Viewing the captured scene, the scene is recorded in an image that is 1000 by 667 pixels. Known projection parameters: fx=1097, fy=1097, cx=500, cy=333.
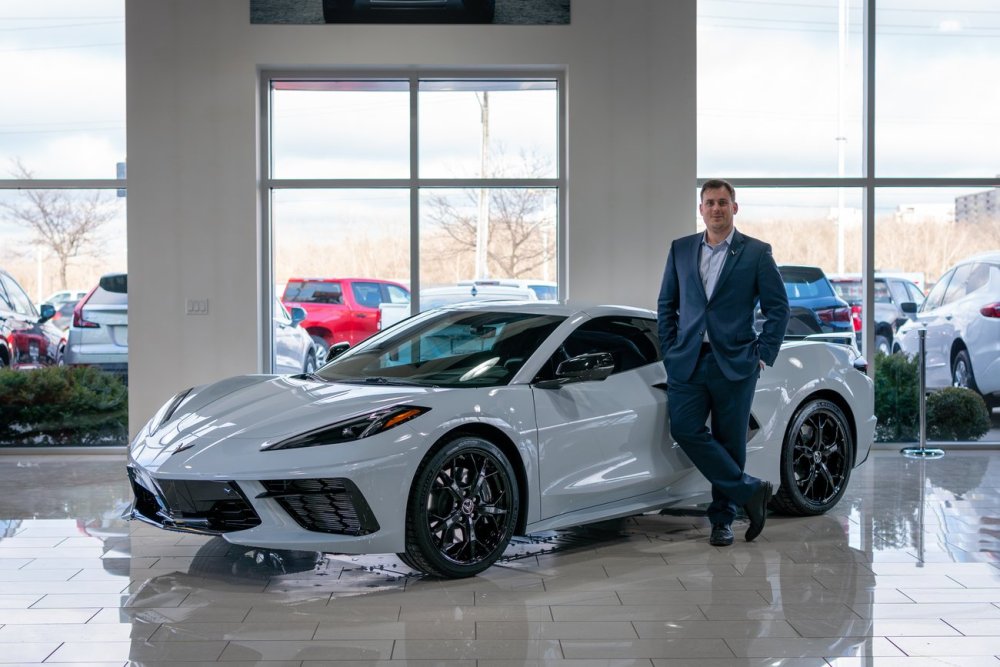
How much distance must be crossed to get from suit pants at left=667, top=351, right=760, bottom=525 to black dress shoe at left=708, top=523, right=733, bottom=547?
146 millimetres

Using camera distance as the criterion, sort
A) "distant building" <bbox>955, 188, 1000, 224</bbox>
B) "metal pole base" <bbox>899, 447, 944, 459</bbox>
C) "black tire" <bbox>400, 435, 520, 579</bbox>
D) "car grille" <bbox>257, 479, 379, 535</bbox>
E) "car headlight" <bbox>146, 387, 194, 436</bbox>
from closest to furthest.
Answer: "car grille" <bbox>257, 479, 379, 535</bbox> < "black tire" <bbox>400, 435, 520, 579</bbox> < "car headlight" <bbox>146, 387, 194, 436</bbox> < "metal pole base" <bbox>899, 447, 944, 459</bbox> < "distant building" <bbox>955, 188, 1000, 224</bbox>

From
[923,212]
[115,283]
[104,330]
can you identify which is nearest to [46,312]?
[104,330]

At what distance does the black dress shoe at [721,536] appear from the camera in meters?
5.06

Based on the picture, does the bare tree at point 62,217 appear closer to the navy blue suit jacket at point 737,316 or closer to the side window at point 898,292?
the navy blue suit jacket at point 737,316

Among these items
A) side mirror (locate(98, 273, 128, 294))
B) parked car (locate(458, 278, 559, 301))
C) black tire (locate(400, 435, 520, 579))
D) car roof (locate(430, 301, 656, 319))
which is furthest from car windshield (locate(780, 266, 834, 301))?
side mirror (locate(98, 273, 128, 294))

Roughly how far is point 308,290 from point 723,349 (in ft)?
14.5

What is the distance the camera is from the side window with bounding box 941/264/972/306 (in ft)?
29.2

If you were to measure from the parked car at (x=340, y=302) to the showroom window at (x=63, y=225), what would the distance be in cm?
144

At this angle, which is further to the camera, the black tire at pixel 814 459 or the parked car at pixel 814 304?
the parked car at pixel 814 304

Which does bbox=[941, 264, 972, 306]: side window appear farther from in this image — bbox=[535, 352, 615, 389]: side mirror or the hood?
the hood

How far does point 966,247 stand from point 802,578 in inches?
216

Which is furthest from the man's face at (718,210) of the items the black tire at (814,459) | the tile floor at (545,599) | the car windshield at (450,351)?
the tile floor at (545,599)

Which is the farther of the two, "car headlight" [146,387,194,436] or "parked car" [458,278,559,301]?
"parked car" [458,278,559,301]

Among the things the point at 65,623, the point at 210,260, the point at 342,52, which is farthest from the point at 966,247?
the point at 65,623
